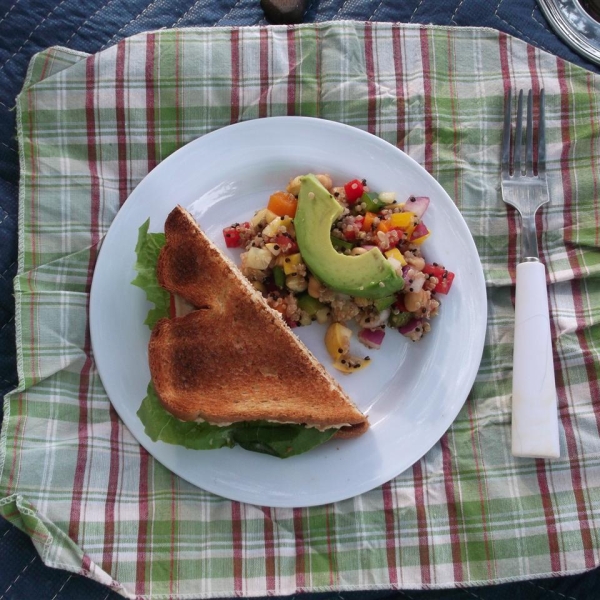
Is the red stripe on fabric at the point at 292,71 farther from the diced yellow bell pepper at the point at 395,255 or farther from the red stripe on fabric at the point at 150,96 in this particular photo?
the diced yellow bell pepper at the point at 395,255

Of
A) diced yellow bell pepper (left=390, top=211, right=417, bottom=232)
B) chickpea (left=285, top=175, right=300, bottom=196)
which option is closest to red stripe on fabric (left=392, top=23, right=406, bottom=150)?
diced yellow bell pepper (left=390, top=211, right=417, bottom=232)

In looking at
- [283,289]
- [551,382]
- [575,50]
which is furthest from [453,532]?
[575,50]

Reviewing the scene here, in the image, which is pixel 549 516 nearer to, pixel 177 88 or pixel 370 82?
pixel 370 82

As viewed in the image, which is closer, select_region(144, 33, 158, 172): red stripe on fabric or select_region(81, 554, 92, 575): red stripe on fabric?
select_region(81, 554, 92, 575): red stripe on fabric

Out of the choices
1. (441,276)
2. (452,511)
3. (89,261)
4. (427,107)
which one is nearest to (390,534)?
(452,511)

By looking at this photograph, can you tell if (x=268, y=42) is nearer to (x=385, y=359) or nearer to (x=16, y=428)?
(x=385, y=359)

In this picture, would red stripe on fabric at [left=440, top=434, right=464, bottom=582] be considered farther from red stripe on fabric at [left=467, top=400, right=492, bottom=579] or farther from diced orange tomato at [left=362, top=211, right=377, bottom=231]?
diced orange tomato at [left=362, top=211, right=377, bottom=231]

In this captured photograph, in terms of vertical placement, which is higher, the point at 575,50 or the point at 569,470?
the point at 575,50
